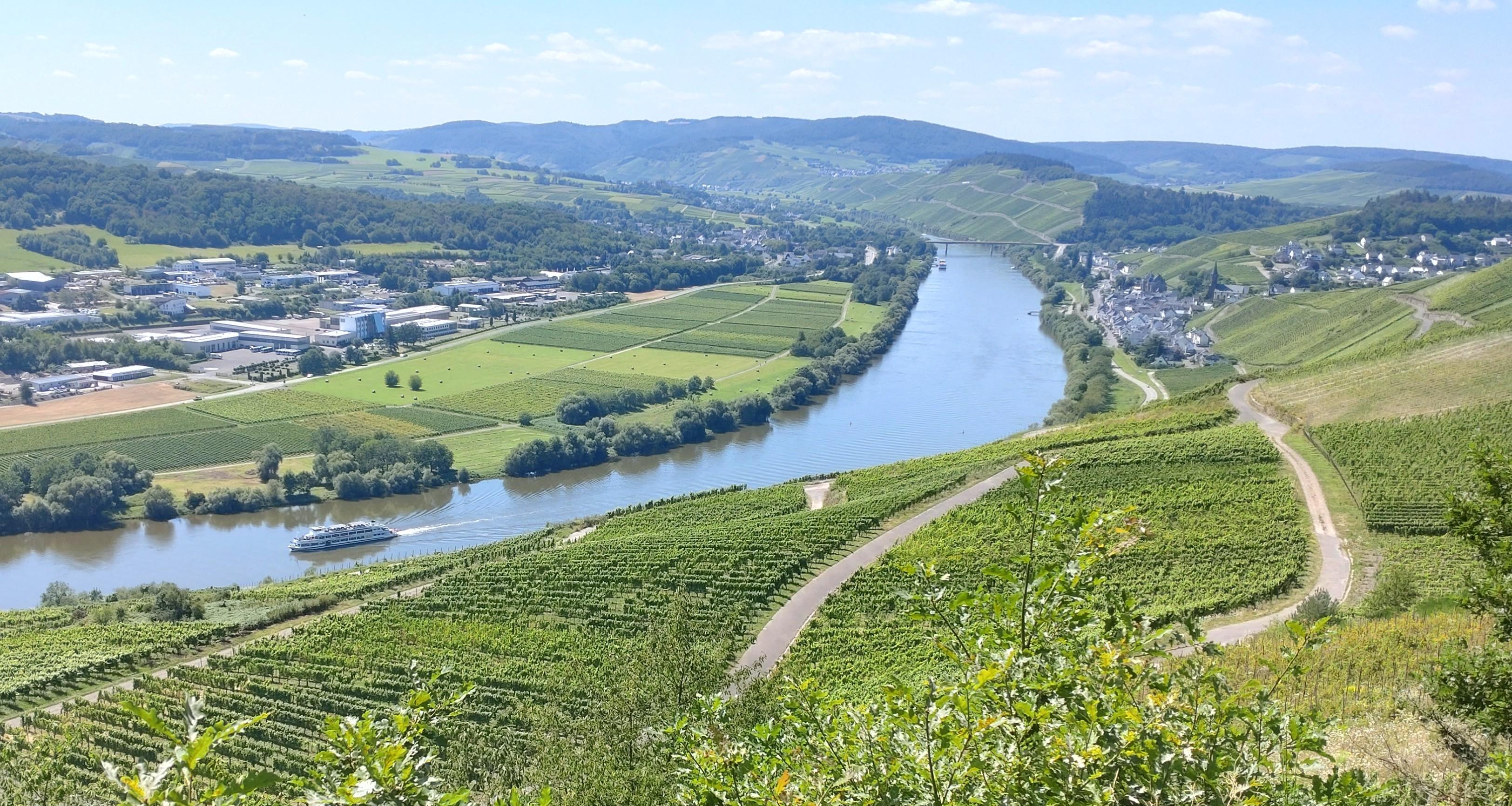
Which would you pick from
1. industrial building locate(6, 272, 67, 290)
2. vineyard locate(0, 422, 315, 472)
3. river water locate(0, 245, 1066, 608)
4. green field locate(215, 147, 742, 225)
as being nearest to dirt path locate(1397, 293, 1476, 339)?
river water locate(0, 245, 1066, 608)

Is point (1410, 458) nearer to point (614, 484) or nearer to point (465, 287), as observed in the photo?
point (614, 484)

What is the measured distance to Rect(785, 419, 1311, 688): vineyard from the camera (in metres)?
23.2

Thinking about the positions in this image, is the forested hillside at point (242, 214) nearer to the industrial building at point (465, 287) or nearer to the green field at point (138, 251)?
the green field at point (138, 251)

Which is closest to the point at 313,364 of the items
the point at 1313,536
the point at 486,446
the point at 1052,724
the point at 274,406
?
the point at 274,406

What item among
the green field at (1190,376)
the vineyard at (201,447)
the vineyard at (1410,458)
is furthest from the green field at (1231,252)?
the vineyard at (201,447)

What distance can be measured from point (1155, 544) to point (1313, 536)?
13.6 feet

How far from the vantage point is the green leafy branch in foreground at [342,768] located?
3.55 m

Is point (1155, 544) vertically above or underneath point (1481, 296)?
underneath

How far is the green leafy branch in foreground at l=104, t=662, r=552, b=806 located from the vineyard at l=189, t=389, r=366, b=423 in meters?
54.9

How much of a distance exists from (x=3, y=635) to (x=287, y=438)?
2519 centimetres

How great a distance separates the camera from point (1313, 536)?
27.7 meters

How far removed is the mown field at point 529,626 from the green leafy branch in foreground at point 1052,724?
821 centimetres

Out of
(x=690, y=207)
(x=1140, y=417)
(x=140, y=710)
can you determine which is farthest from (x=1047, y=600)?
(x=690, y=207)

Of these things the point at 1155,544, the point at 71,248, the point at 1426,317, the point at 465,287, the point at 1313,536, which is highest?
the point at 71,248
